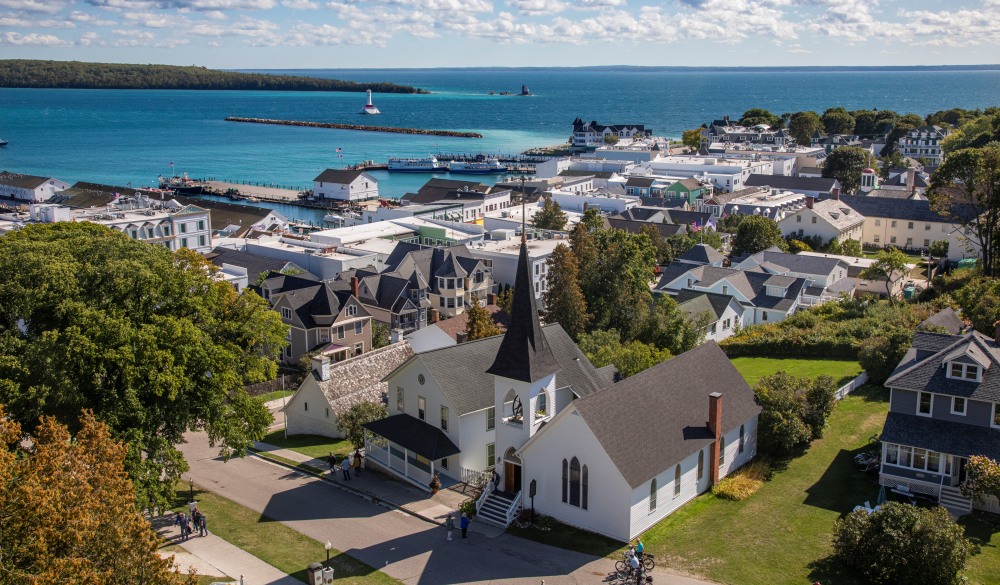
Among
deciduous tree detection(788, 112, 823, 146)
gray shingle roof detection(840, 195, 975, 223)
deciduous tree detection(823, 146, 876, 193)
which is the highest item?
deciduous tree detection(788, 112, 823, 146)

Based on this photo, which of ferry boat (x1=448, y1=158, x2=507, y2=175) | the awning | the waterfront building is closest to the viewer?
the awning

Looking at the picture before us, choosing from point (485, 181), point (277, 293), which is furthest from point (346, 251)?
point (485, 181)

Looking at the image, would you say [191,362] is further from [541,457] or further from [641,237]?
[641,237]

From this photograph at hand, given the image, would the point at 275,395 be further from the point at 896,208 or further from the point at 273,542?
the point at 896,208

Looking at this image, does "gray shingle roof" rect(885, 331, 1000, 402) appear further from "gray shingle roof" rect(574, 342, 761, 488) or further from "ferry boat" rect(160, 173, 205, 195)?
"ferry boat" rect(160, 173, 205, 195)

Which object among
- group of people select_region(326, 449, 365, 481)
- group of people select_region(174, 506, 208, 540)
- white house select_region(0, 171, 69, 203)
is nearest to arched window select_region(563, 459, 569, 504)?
group of people select_region(326, 449, 365, 481)

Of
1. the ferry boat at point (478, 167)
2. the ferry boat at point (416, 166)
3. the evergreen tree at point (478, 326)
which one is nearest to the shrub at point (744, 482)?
the evergreen tree at point (478, 326)

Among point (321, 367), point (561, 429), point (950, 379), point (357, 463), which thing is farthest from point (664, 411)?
point (321, 367)
